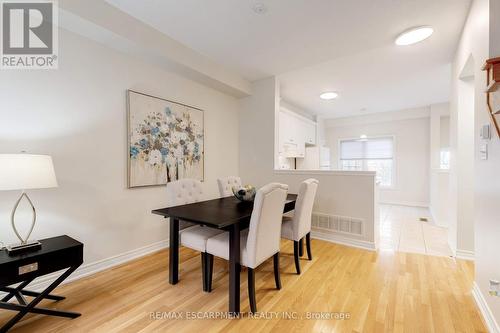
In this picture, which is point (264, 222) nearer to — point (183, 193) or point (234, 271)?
point (234, 271)

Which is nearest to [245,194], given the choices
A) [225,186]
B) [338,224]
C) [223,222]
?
[225,186]

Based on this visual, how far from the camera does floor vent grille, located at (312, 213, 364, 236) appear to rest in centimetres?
310

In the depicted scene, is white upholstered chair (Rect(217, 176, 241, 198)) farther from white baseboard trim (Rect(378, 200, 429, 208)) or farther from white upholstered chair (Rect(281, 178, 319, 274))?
white baseboard trim (Rect(378, 200, 429, 208))

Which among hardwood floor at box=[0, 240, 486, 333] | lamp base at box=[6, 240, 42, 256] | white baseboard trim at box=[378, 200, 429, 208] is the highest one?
lamp base at box=[6, 240, 42, 256]

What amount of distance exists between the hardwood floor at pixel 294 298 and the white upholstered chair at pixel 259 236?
0.95ft

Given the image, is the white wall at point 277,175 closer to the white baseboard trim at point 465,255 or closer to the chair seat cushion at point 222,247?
the white baseboard trim at point 465,255

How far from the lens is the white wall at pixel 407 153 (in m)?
5.72

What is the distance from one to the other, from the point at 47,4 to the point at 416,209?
735cm

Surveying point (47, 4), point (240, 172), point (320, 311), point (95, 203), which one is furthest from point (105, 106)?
point (320, 311)

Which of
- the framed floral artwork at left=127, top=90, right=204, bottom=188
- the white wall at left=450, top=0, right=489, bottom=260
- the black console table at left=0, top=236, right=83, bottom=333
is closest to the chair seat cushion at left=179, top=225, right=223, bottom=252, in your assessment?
the black console table at left=0, top=236, right=83, bottom=333

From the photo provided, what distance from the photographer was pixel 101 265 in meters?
2.34

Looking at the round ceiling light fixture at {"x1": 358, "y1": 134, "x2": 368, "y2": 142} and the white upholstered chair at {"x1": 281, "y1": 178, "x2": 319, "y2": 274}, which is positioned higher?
the round ceiling light fixture at {"x1": 358, "y1": 134, "x2": 368, "y2": 142}

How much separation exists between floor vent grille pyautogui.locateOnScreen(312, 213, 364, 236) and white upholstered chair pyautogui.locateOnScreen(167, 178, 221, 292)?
1887mm

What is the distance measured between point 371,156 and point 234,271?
629 cm
